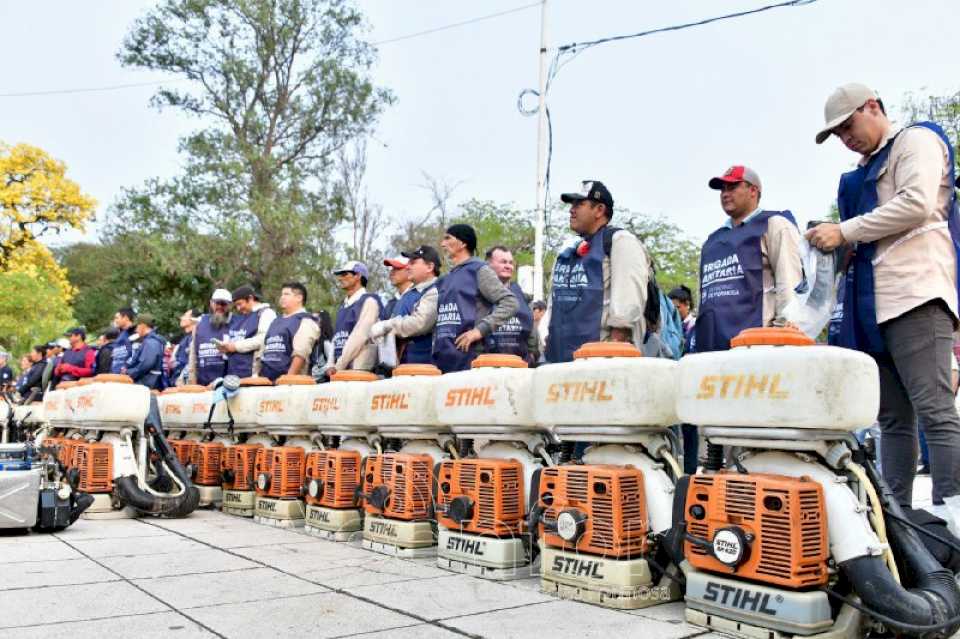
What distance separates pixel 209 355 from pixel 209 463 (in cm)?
144

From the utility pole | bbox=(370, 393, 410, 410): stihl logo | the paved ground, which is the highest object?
the utility pole

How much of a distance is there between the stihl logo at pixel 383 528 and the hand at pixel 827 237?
266 centimetres

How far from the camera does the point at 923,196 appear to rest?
3326mm

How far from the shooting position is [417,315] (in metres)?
5.94

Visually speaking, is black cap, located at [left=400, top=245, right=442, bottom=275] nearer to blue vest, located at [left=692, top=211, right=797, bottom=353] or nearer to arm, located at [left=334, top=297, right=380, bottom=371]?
arm, located at [left=334, top=297, right=380, bottom=371]

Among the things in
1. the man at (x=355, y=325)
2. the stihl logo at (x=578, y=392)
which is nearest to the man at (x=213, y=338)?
the man at (x=355, y=325)

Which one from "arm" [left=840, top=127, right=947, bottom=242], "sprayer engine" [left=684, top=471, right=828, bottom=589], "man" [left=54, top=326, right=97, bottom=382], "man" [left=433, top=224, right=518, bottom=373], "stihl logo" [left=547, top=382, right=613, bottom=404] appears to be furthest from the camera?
"man" [left=54, top=326, right=97, bottom=382]

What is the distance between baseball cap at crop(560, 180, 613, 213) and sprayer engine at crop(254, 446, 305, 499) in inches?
109

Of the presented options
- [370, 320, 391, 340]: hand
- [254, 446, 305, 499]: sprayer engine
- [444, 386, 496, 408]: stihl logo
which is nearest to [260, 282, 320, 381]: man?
[254, 446, 305, 499]: sprayer engine

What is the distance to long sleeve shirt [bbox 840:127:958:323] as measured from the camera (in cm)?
334

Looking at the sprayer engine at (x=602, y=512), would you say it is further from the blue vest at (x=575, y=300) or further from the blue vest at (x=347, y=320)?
the blue vest at (x=347, y=320)

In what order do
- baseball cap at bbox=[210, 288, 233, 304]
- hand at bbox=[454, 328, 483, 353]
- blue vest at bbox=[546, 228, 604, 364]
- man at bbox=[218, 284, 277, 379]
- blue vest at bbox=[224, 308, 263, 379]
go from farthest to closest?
baseball cap at bbox=[210, 288, 233, 304]
blue vest at bbox=[224, 308, 263, 379]
man at bbox=[218, 284, 277, 379]
hand at bbox=[454, 328, 483, 353]
blue vest at bbox=[546, 228, 604, 364]

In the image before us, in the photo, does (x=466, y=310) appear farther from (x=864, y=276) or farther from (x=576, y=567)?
(x=864, y=276)

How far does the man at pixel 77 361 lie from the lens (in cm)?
1189
